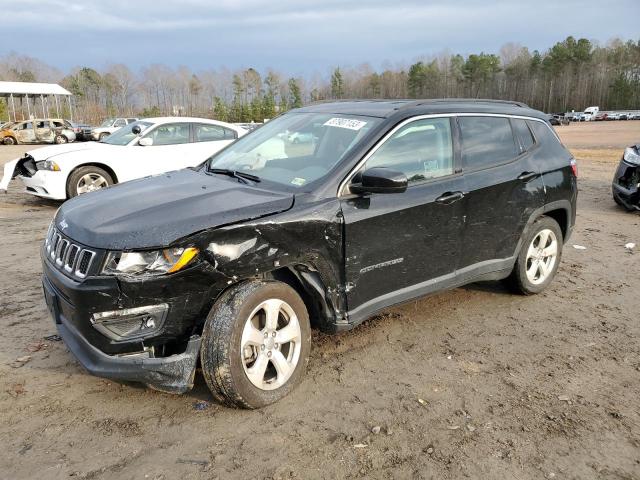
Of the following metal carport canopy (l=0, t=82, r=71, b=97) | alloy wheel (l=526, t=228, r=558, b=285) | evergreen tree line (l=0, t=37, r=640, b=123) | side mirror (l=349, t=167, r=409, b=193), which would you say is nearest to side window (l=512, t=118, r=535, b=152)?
alloy wheel (l=526, t=228, r=558, b=285)

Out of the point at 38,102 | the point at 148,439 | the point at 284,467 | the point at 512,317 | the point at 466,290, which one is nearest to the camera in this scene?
the point at 284,467

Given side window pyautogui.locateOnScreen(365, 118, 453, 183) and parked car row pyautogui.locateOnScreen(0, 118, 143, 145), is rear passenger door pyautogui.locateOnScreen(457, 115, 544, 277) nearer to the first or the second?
side window pyautogui.locateOnScreen(365, 118, 453, 183)

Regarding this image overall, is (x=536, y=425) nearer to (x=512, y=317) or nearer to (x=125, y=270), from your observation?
(x=512, y=317)

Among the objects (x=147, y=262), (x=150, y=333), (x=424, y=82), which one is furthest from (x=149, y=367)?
(x=424, y=82)

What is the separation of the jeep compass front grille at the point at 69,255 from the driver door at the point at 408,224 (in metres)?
1.56

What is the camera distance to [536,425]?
9.94ft

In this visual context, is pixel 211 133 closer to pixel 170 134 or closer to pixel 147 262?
pixel 170 134

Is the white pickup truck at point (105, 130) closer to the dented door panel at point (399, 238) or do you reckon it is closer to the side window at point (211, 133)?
the side window at point (211, 133)

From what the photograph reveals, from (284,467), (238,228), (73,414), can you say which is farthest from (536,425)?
(73,414)

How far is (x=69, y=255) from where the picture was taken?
2.99m

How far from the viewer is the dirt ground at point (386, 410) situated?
8.76 ft

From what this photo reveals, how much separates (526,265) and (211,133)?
7.24 m

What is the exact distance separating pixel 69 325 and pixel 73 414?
531 millimetres

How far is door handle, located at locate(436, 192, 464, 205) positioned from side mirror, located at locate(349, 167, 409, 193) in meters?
0.59
